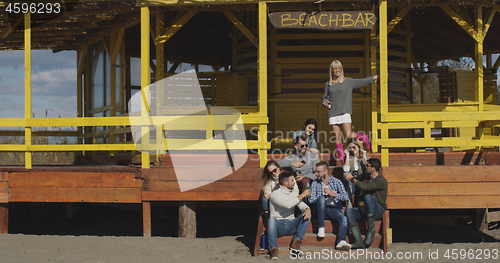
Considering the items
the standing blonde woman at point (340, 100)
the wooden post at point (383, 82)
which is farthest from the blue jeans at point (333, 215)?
the wooden post at point (383, 82)

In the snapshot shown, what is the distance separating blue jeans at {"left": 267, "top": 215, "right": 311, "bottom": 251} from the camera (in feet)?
19.4

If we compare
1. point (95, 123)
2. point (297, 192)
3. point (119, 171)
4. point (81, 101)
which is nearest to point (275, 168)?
point (297, 192)

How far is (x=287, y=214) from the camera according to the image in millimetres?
6055

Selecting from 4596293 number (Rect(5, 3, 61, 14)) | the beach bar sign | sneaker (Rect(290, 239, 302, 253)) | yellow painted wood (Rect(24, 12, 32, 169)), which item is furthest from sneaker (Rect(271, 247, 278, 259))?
4596293 number (Rect(5, 3, 61, 14))

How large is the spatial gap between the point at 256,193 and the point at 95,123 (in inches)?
119

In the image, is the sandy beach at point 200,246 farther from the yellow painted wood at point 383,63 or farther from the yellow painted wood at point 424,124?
the yellow painted wood at point 383,63

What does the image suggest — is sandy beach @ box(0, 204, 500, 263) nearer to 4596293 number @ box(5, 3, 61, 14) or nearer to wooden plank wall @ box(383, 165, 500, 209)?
wooden plank wall @ box(383, 165, 500, 209)

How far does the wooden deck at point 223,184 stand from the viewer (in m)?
6.59

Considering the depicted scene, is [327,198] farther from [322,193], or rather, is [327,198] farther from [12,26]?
[12,26]

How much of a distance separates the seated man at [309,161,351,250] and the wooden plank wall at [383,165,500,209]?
1000 millimetres

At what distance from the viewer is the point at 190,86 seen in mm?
12055

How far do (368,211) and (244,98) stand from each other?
19.2ft

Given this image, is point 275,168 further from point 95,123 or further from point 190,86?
point 190,86

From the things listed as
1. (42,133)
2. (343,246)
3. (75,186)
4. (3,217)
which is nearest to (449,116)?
(343,246)
